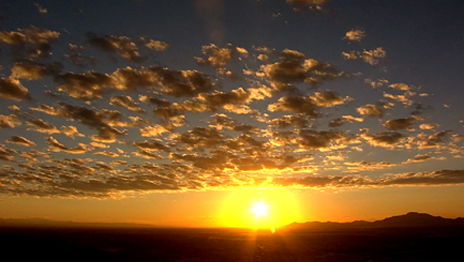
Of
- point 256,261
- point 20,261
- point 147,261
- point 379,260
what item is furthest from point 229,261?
point 20,261

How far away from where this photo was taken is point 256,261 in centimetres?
4159

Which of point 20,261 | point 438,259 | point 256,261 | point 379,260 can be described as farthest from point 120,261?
point 438,259

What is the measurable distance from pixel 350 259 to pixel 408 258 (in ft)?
26.6

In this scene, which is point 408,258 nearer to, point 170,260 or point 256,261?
point 256,261

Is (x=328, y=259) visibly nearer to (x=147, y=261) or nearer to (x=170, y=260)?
(x=170, y=260)

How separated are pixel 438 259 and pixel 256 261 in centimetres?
2408

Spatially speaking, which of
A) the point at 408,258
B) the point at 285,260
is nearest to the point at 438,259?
the point at 408,258

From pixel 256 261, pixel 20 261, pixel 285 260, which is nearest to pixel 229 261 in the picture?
pixel 256 261

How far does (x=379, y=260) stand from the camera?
133ft

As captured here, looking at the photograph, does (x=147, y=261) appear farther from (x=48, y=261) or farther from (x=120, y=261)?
(x=48, y=261)

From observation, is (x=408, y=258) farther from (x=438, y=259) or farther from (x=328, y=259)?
(x=328, y=259)

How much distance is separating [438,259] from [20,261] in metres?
55.0

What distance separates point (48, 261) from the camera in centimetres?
4109

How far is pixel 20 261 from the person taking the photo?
1598 inches
